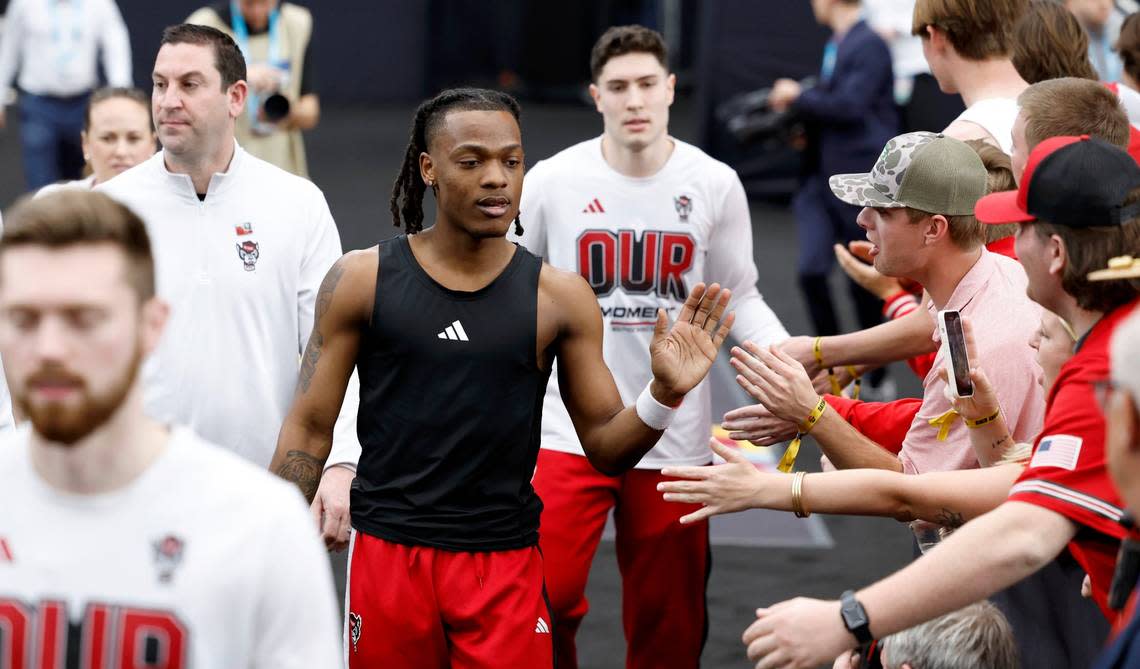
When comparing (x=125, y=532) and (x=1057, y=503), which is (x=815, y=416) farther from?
(x=125, y=532)

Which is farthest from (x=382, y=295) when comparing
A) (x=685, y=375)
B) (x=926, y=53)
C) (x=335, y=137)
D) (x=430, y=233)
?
(x=335, y=137)

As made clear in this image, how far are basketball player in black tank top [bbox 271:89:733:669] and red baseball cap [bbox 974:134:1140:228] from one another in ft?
3.19

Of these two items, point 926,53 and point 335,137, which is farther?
point 335,137

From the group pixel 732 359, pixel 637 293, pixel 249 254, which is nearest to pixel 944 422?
pixel 732 359

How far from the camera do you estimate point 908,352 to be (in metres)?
4.97

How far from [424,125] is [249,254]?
0.85 m

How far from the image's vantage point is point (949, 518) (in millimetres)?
3766

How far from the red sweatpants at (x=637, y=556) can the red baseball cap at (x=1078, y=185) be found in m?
2.31

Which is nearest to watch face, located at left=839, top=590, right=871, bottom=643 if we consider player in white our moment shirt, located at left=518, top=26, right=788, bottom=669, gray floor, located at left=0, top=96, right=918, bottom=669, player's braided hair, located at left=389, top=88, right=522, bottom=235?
player's braided hair, located at left=389, top=88, right=522, bottom=235

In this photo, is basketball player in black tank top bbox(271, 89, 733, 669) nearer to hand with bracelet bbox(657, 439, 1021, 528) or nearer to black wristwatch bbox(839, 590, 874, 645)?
hand with bracelet bbox(657, 439, 1021, 528)

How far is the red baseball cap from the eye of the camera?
3.27m

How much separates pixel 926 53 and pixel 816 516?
3.19 m

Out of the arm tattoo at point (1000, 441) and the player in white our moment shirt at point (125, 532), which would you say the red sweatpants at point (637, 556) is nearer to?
the arm tattoo at point (1000, 441)

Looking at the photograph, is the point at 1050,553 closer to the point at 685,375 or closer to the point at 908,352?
the point at 685,375
